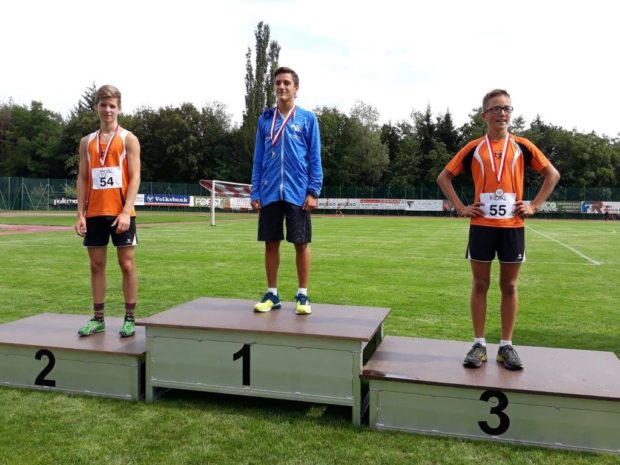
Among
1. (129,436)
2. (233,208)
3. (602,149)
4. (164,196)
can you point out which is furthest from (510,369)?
(602,149)

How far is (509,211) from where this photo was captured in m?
3.56

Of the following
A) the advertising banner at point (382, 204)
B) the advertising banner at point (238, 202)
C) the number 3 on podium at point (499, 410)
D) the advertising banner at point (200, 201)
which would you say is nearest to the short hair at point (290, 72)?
the number 3 on podium at point (499, 410)

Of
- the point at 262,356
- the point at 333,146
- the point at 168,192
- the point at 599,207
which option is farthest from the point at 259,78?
the point at 262,356

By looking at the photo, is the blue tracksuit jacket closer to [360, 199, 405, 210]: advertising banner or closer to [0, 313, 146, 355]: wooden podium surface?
[0, 313, 146, 355]: wooden podium surface

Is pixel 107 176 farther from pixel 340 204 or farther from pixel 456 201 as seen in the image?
pixel 340 204

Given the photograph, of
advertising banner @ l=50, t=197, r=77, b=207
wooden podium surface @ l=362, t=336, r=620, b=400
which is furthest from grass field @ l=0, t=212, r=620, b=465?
advertising banner @ l=50, t=197, r=77, b=207

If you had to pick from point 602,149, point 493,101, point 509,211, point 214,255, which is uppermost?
point 602,149

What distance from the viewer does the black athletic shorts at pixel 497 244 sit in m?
3.56

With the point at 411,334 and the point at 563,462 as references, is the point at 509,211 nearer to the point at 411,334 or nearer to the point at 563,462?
the point at 563,462

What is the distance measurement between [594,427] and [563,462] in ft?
1.04

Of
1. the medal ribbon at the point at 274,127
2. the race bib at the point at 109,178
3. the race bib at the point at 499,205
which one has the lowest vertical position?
the race bib at the point at 499,205

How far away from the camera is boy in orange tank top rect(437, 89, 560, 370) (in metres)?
3.57

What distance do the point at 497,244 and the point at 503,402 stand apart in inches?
39.8

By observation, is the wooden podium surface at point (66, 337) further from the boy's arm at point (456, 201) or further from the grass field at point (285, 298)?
the boy's arm at point (456, 201)
